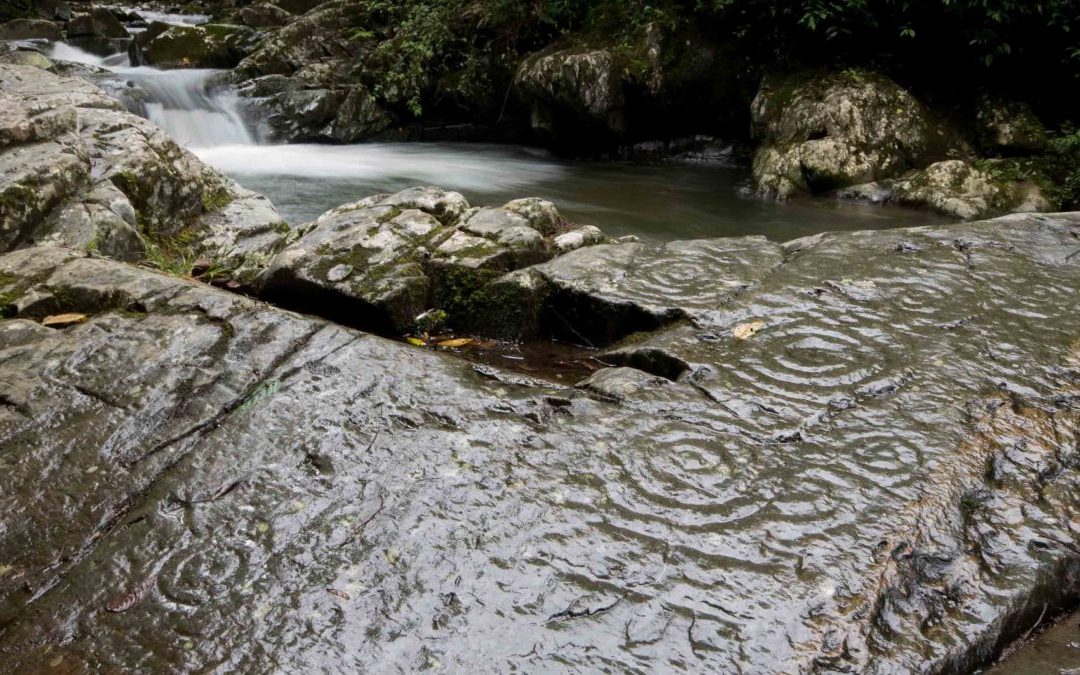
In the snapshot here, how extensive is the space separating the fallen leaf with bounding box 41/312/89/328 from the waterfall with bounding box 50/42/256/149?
8117mm

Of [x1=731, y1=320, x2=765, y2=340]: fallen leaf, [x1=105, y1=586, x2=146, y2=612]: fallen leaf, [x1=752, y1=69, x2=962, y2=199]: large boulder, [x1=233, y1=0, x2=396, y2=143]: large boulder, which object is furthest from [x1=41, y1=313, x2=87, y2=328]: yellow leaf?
[x1=233, y1=0, x2=396, y2=143]: large boulder

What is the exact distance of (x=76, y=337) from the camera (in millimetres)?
2953

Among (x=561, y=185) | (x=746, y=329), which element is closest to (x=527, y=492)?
(x=746, y=329)

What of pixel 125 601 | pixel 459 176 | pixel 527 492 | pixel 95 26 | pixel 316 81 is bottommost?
pixel 125 601

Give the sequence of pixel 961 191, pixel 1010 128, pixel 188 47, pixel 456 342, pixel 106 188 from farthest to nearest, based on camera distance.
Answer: pixel 188 47 → pixel 1010 128 → pixel 961 191 → pixel 106 188 → pixel 456 342

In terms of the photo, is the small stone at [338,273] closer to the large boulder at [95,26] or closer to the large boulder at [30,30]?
the large boulder at [95,26]

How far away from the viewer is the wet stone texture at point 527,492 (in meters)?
1.86

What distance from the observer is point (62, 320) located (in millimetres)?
3146

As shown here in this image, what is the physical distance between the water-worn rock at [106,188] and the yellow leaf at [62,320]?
1.33m

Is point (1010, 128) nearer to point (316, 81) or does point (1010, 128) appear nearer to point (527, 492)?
point (527, 492)

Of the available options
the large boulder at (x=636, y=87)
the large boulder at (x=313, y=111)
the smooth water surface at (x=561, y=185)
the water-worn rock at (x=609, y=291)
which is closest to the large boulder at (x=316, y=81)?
the large boulder at (x=313, y=111)

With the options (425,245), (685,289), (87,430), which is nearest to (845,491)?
(685,289)

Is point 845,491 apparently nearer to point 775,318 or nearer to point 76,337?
point 775,318

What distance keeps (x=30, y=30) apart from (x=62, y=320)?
15496mm
